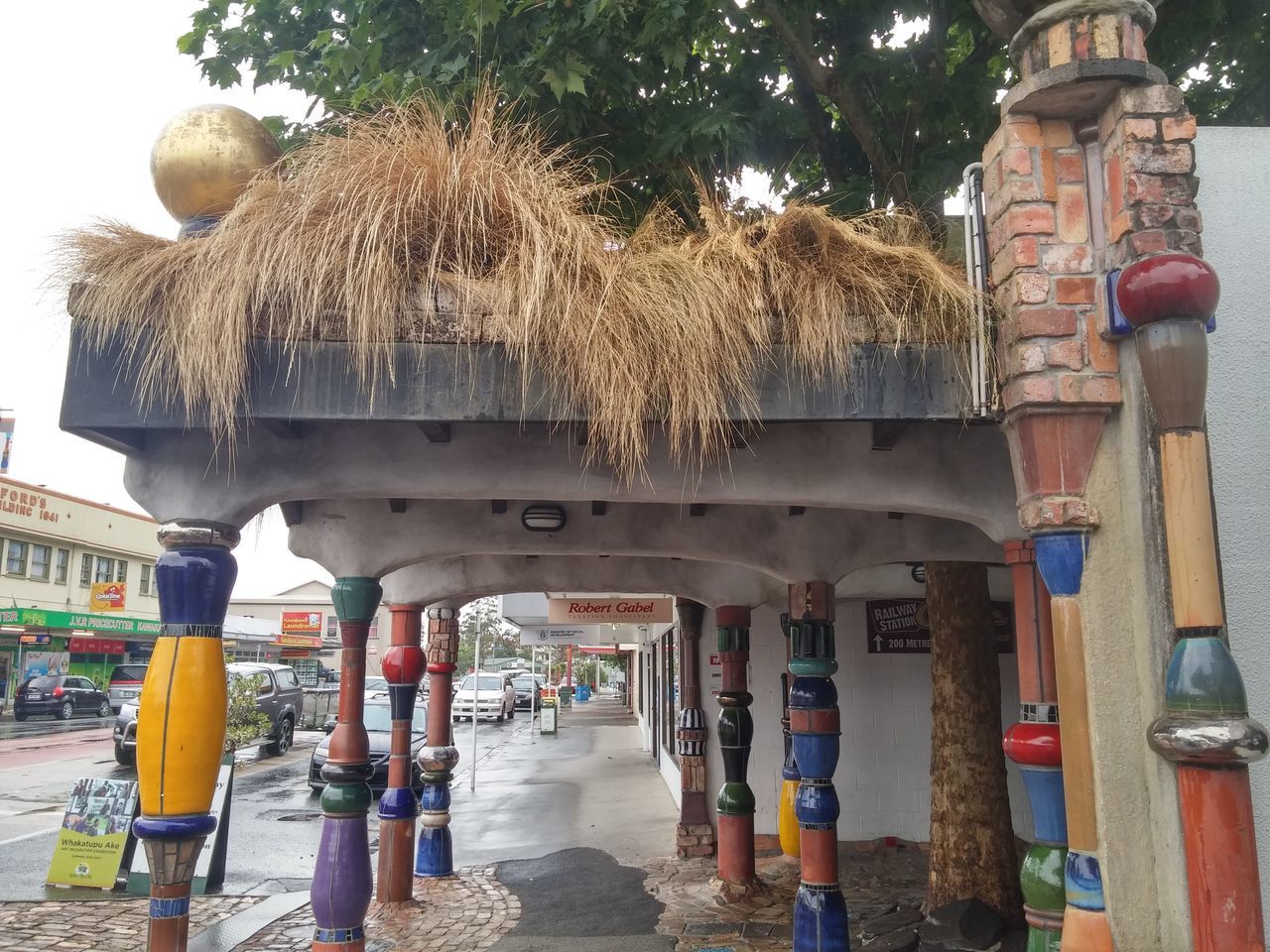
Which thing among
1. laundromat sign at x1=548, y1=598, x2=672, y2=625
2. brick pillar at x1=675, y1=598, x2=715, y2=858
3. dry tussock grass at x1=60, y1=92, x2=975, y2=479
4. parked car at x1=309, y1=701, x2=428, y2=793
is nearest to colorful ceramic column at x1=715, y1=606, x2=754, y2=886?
brick pillar at x1=675, y1=598, x2=715, y2=858

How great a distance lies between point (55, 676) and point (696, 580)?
24.5 metres

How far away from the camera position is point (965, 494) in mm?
3934

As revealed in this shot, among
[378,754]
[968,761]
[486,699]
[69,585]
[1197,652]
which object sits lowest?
[486,699]

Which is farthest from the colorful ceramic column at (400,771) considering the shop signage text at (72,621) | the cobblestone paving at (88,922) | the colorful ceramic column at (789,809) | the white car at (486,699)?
the white car at (486,699)

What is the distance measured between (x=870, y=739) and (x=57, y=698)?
2411 centimetres

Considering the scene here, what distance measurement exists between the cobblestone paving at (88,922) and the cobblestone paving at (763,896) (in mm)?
3476

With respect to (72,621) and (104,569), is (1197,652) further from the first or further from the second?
(104,569)

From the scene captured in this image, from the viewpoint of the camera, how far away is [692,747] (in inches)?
385

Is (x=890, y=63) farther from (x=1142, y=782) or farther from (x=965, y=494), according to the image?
(x=1142, y=782)

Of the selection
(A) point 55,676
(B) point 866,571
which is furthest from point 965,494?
(A) point 55,676

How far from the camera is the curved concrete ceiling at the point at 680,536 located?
17.9 ft

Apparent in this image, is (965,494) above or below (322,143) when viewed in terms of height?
below

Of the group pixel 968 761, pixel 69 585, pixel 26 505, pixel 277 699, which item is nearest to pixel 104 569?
pixel 69 585

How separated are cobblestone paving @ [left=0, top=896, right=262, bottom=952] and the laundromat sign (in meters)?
5.72
